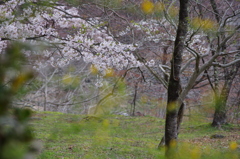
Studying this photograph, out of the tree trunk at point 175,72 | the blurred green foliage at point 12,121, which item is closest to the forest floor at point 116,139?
Result: the blurred green foliage at point 12,121

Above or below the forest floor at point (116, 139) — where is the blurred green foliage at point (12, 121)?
above

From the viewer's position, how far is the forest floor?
0.85 meters

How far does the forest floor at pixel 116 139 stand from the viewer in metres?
0.85

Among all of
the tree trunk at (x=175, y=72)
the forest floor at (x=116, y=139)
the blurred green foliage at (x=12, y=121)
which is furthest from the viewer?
the tree trunk at (x=175, y=72)

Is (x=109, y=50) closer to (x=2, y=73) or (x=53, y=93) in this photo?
(x=2, y=73)

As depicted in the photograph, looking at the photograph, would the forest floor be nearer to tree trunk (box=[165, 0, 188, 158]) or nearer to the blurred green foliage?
the blurred green foliage

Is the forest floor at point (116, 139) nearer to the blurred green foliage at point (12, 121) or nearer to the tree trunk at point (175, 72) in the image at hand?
the blurred green foliage at point (12, 121)

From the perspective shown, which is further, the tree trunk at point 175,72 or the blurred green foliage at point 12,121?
the tree trunk at point 175,72

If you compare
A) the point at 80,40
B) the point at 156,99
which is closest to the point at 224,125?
the point at 156,99

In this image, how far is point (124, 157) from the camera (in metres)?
6.25

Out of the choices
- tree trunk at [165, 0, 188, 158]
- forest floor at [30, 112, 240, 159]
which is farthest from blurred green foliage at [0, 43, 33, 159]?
tree trunk at [165, 0, 188, 158]

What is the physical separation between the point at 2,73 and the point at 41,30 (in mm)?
6742

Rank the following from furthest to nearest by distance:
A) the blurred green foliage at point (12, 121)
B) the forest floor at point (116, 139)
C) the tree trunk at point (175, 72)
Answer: the tree trunk at point (175, 72)
the forest floor at point (116, 139)
the blurred green foliage at point (12, 121)

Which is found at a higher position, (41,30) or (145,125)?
(41,30)
